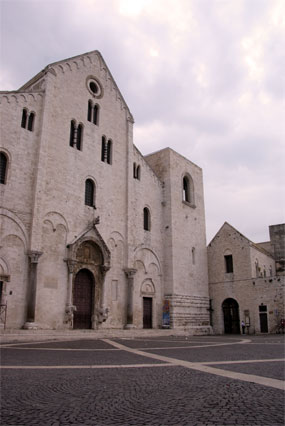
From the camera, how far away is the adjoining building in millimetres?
28344

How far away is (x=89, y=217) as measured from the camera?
885 inches

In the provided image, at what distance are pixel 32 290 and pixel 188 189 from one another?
19.0 metres

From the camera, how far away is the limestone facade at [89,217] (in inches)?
734

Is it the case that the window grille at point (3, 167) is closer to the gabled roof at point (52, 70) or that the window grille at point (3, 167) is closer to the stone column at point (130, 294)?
the gabled roof at point (52, 70)

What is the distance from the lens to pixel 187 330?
2703cm

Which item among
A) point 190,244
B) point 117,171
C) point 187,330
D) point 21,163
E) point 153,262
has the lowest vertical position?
point 187,330

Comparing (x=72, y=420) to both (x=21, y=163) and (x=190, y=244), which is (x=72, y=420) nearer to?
(x=21, y=163)

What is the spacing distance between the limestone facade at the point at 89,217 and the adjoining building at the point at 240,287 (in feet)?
4.80

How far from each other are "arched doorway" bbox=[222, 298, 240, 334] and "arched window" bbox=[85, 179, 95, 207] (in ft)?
53.3

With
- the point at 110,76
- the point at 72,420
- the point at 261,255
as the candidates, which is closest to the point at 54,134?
the point at 110,76

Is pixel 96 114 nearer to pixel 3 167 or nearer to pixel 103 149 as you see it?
pixel 103 149

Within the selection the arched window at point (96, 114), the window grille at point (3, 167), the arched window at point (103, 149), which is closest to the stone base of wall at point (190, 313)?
the arched window at point (103, 149)

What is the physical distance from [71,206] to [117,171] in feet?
18.1

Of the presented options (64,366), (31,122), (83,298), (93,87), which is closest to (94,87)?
(93,87)
